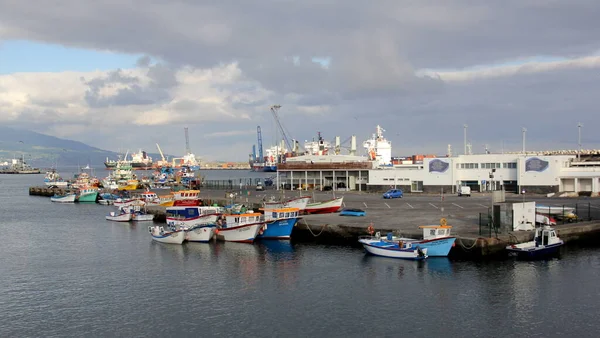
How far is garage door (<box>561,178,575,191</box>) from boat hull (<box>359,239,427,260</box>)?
46.6 metres

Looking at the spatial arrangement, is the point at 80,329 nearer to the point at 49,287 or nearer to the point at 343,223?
the point at 49,287

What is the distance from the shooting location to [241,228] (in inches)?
2060

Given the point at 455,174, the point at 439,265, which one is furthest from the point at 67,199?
the point at 439,265

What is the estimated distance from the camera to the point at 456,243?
42.4 meters

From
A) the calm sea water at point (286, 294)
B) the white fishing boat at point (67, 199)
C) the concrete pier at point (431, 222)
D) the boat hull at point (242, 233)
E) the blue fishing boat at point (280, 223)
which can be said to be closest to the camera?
the calm sea water at point (286, 294)

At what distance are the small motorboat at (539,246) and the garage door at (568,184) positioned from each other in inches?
1495

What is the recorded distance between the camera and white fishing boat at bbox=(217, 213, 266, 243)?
52281 millimetres

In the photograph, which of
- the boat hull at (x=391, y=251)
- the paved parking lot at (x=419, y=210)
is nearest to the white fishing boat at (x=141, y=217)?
the paved parking lot at (x=419, y=210)

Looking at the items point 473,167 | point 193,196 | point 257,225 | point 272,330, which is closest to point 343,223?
point 257,225

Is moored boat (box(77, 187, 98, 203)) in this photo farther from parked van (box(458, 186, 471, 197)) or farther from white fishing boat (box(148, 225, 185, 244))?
parked van (box(458, 186, 471, 197))

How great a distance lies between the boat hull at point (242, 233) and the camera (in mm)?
52188

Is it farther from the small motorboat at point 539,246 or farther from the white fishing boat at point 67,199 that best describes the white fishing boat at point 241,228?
the white fishing boat at point 67,199

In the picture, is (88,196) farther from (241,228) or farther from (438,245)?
(438,245)

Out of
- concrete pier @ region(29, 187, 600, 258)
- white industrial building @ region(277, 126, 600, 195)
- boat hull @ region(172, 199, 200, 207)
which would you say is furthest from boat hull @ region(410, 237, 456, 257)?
boat hull @ region(172, 199, 200, 207)
